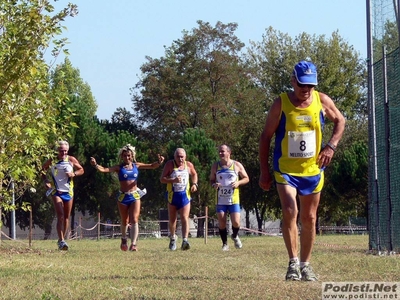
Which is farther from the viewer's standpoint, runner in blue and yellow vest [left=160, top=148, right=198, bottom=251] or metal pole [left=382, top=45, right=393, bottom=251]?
runner in blue and yellow vest [left=160, top=148, right=198, bottom=251]

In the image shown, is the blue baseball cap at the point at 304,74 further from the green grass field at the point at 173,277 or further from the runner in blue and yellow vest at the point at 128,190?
the runner in blue and yellow vest at the point at 128,190

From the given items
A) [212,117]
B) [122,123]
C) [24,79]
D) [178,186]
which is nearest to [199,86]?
[212,117]

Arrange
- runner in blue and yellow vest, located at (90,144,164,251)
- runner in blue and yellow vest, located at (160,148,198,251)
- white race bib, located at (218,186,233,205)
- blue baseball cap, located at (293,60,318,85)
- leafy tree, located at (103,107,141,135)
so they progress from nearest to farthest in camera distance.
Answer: blue baseball cap, located at (293,60,318,85) → runner in blue and yellow vest, located at (90,144,164,251) → white race bib, located at (218,186,233,205) → runner in blue and yellow vest, located at (160,148,198,251) → leafy tree, located at (103,107,141,135)

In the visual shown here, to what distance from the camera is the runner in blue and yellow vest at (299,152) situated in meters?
9.39

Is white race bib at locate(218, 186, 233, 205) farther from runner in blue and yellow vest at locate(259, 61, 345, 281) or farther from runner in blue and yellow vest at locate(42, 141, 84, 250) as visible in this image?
runner in blue and yellow vest at locate(259, 61, 345, 281)

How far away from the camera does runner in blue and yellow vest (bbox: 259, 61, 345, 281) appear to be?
9391mm

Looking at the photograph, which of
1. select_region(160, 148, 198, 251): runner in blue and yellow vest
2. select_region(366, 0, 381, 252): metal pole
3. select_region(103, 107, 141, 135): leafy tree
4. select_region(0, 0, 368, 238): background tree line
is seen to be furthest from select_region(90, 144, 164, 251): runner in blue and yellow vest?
select_region(103, 107, 141, 135): leafy tree

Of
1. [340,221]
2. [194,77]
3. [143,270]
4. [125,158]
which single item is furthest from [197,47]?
[143,270]

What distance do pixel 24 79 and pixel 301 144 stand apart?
187 inches

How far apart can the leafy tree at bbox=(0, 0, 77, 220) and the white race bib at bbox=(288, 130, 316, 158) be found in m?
4.42

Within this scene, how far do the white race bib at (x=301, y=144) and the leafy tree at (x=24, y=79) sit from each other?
4420 millimetres

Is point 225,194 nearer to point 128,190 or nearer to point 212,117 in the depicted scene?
point 128,190

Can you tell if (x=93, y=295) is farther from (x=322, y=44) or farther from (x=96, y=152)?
(x=322, y=44)

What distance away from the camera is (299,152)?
9.45 meters
